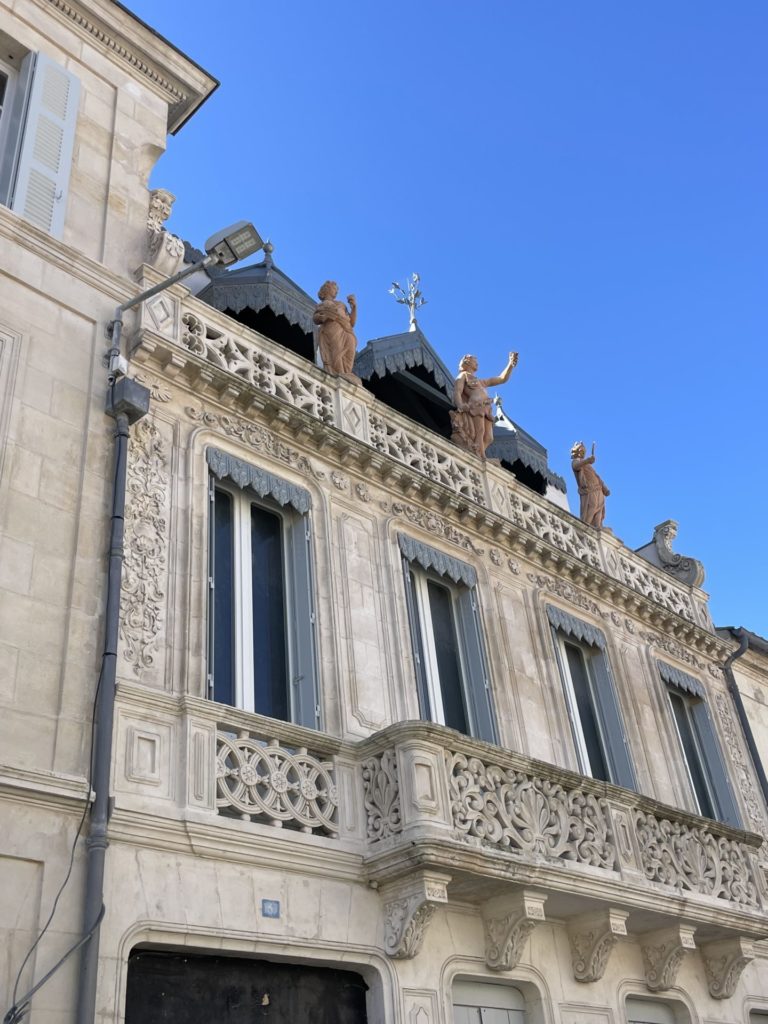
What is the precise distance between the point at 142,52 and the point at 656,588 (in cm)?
1080

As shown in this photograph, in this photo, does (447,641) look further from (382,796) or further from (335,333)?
(335,333)

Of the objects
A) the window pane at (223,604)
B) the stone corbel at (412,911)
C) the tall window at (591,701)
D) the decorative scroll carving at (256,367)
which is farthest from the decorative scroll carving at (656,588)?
the stone corbel at (412,911)

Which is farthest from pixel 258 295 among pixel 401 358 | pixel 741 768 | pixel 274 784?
pixel 741 768

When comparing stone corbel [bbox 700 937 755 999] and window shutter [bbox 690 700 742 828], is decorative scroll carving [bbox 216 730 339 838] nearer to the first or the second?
stone corbel [bbox 700 937 755 999]

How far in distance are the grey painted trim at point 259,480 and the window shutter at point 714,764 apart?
8.22 m

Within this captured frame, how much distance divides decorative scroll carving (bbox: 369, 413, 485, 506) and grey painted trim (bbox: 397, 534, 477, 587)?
912 mm

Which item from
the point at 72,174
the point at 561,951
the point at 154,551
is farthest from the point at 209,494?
the point at 561,951

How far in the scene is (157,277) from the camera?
435 inches

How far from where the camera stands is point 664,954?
11.8 meters

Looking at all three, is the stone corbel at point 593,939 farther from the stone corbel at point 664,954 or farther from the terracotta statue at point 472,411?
the terracotta statue at point 472,411

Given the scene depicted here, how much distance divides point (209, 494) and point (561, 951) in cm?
582

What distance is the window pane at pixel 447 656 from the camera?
11867mm

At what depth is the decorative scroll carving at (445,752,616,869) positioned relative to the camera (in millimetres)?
9586

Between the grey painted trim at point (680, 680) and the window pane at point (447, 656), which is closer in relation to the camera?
the window pane at point (447, 656)
